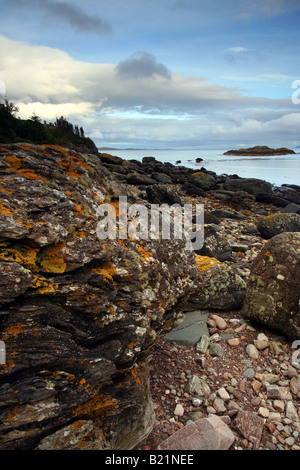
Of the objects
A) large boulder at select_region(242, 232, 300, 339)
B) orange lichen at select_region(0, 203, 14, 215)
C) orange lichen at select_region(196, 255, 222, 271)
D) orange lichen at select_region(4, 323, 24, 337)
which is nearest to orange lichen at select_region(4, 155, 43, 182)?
orange lichen at select_region(0, 203, 14, 215)

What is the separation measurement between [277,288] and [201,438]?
3.76m

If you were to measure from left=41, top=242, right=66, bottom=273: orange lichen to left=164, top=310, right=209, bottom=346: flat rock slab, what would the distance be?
3.00 meters

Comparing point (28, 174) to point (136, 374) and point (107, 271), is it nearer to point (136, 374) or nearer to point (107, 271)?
point (107, 271)

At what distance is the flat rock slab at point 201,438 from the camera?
364cm

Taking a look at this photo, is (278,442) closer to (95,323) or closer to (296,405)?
(296,405)

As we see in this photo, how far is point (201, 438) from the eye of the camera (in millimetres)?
3676

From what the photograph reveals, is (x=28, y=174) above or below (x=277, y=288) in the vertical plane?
above

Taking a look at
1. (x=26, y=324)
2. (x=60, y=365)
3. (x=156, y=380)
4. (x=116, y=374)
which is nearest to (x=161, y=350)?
(x=156, y=380)

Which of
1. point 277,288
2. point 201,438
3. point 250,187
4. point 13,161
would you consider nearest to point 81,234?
point 13,161

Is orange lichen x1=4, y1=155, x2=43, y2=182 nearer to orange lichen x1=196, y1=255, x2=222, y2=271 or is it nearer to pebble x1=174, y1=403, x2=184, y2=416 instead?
pebble x1=174, y1=403, x2=184, y2=416

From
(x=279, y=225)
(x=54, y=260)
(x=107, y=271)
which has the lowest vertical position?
(x=279, y=225)

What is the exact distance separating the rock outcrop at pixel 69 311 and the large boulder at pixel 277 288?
2823 millimetres

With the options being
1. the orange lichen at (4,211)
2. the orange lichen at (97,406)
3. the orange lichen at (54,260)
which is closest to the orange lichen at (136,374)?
the orange lichen at (97,406)

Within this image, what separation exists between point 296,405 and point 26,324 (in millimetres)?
4297
